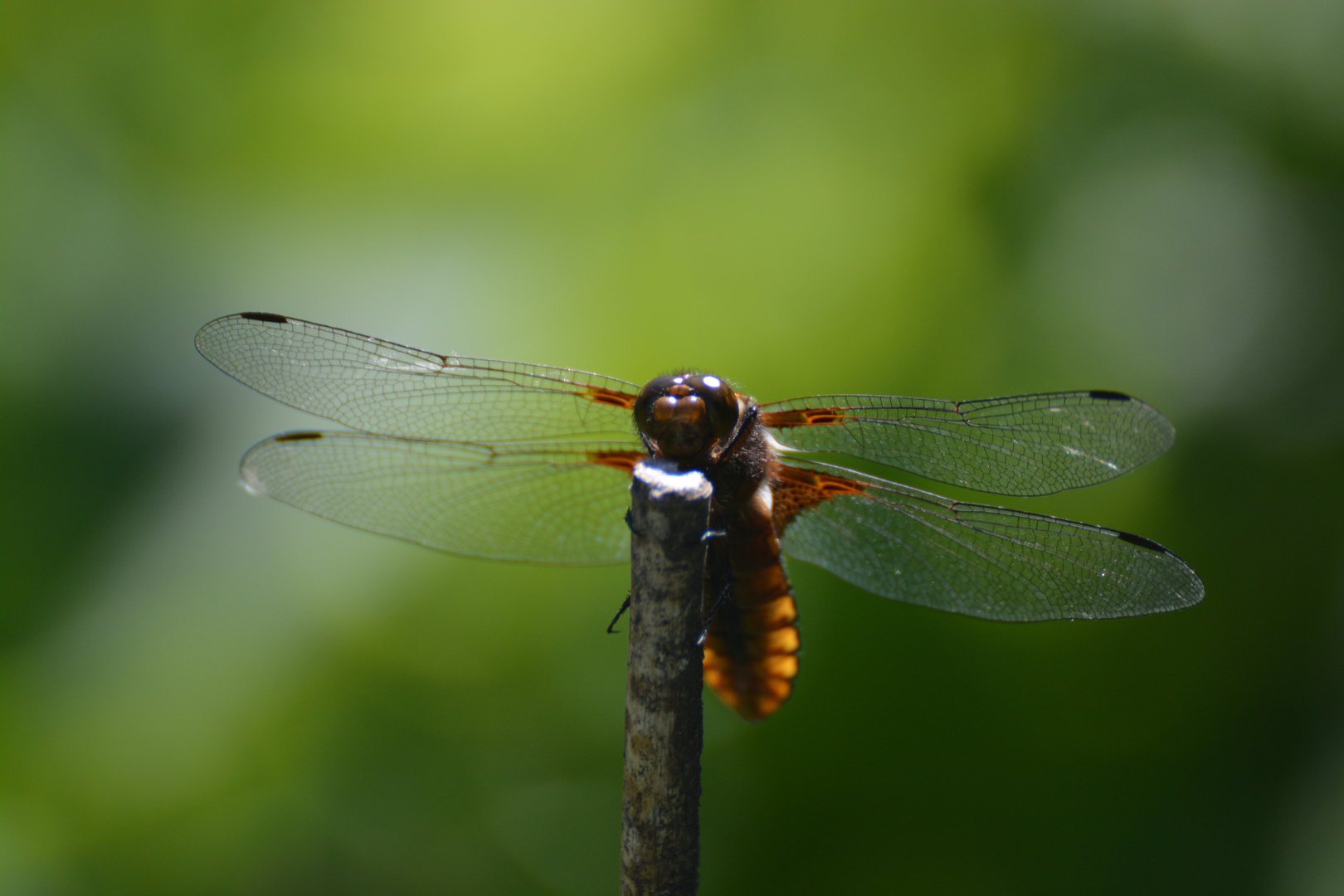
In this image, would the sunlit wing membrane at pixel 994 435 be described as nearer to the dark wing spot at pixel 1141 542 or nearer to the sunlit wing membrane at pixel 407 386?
the dark wing spot at pixel 1141 542

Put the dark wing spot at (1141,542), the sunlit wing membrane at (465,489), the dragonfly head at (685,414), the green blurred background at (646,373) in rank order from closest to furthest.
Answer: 1. the dragonfly head at (685,414)
2. the dark wing spot at (1141,542)
3. the sunlit wing membrane at (465,489)
4. the green blurred background at (646,373)

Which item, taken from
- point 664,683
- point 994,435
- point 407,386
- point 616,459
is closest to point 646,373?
point 616,459

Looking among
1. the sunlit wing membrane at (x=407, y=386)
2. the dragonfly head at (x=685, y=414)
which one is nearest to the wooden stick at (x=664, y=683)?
the dragonfly head at (x=685, y=414)

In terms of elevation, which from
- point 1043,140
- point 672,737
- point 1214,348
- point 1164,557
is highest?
point 1043,140

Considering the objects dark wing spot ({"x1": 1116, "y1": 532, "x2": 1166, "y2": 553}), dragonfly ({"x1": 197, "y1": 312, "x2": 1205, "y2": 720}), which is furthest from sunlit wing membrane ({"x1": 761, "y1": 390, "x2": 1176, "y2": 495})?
dark wing spot ({"x1": 1116, "y1": 532, "x2": 1166, "y2": 553})

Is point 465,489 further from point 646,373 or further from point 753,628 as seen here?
point 646,373

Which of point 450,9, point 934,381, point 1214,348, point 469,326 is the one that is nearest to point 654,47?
point 450,9

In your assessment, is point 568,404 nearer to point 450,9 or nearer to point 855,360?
point 855,360
